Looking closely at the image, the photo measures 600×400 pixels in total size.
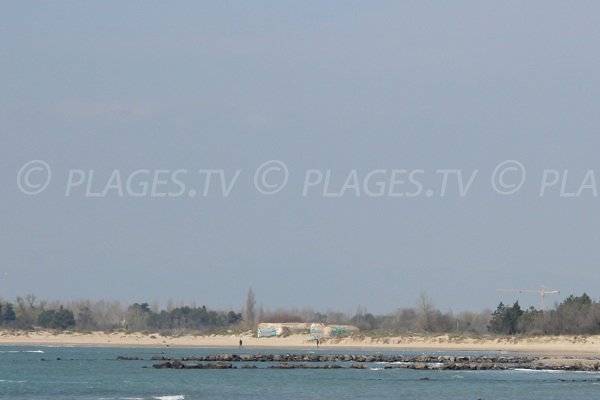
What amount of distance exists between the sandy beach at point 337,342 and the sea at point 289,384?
3390 cm

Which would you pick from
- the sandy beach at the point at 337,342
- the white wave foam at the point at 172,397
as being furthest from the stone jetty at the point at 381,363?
the white wave foam at the point at 172,397

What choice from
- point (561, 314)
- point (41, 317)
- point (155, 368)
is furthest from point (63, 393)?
point (41, 317)

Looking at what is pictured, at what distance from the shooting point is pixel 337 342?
137375 millimetres

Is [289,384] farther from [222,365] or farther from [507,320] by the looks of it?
[507,320]

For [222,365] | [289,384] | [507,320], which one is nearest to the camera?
[289,384]

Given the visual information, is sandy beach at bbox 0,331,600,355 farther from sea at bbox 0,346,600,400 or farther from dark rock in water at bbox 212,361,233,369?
dark rock in water at bbox 212,361,233,369

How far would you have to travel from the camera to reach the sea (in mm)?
61750

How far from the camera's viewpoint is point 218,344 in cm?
14962

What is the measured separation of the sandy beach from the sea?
111ft

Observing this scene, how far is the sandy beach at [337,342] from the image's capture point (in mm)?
118062

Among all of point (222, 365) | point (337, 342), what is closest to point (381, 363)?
point (222, 365)

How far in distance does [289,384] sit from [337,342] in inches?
2674

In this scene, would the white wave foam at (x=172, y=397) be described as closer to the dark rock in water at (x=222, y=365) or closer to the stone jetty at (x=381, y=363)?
the dark rock in water at (x=222, y=365)

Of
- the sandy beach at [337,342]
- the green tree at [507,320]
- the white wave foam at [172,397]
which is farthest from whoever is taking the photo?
the green tree at [507,320]
